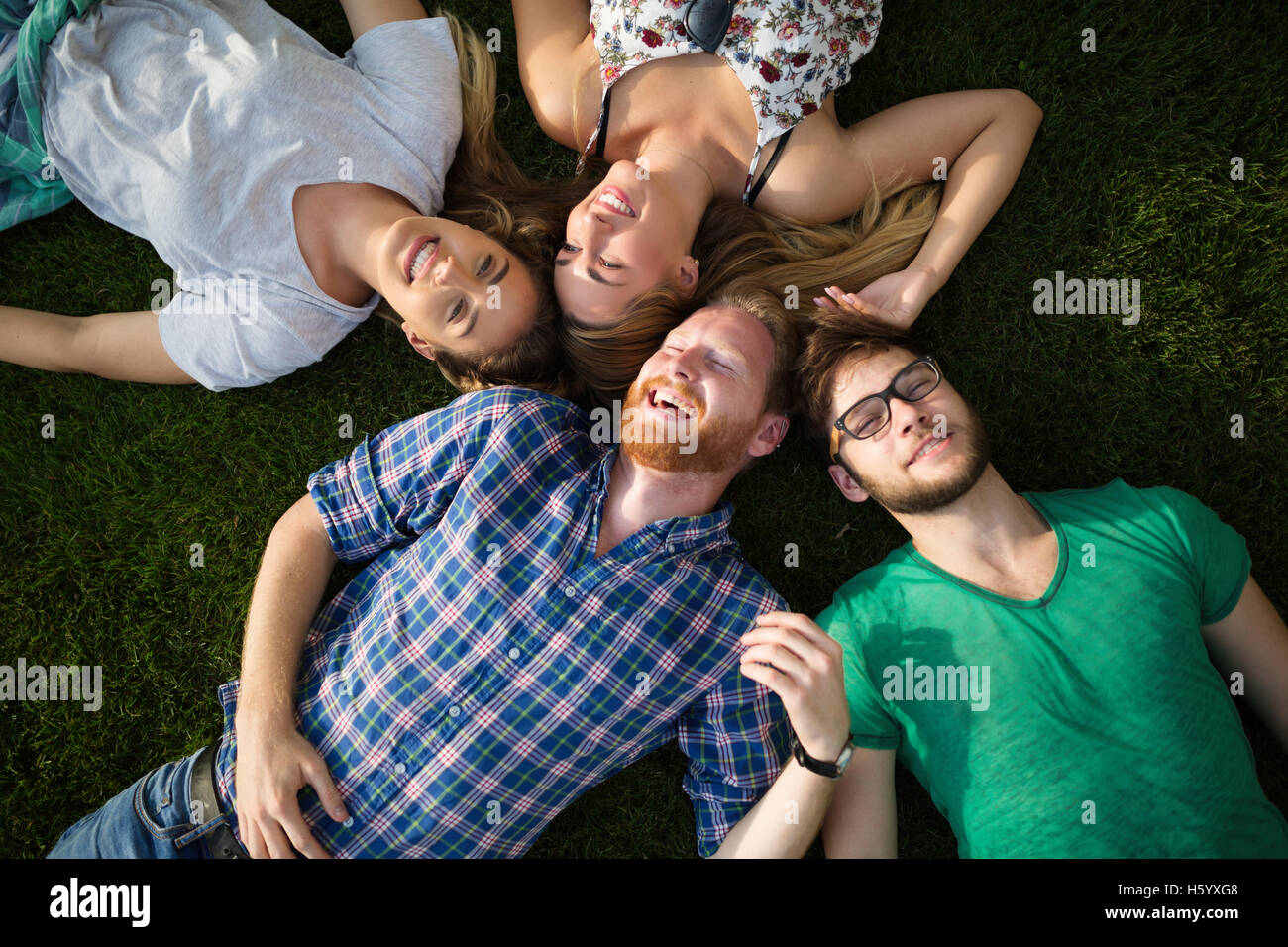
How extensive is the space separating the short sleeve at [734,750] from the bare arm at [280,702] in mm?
1306

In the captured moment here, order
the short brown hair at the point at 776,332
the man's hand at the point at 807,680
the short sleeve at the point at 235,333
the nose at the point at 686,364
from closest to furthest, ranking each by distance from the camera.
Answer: the man's hand at the point at 807,680, the nose at the point at 686,364, the short brown hair at the point at 776,332, the short sleeve at the point at 235,333

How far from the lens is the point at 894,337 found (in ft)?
10.5

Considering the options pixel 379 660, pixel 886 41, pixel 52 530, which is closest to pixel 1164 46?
pixel 886 41

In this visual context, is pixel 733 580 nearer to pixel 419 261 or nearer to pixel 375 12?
pixel 419 261

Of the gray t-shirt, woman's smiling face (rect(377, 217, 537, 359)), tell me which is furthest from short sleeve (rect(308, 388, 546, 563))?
the gray t-shirt

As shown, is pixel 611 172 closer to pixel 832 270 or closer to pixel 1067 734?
pixel 832 270

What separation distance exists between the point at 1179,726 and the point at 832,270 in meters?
2.13

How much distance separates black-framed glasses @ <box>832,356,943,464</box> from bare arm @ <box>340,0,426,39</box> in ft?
8.42

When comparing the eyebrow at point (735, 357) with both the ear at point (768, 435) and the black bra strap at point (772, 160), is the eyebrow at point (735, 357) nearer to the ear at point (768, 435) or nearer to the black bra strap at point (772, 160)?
the ear at point (768, 435)

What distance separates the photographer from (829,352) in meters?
3.21

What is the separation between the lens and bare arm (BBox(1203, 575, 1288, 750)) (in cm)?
312

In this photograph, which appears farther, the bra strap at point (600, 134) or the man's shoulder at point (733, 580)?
the bra strap at point (600, 134)

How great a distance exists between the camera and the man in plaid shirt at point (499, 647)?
2.98 meters

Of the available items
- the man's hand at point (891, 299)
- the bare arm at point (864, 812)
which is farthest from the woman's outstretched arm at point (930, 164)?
the bare arm at point (864, 812)
